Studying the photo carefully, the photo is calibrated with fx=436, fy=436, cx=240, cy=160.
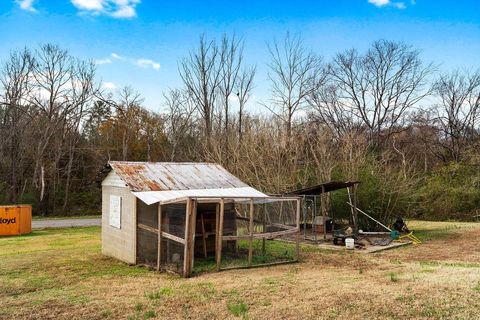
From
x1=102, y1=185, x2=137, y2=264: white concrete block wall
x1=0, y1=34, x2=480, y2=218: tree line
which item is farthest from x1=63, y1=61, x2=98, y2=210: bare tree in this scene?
x1=102, y1=185, x2=137, y2=264: white concrete block wall

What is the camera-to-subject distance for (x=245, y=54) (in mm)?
32219

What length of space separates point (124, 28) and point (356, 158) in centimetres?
1457

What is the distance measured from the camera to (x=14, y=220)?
2000cm

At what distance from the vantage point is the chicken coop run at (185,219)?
35.6 feet

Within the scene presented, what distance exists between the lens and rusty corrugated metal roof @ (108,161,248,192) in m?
12.3

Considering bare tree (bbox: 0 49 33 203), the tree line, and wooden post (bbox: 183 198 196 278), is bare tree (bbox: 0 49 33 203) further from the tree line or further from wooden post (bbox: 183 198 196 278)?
wooden post (bbox: 183 198 196 278)

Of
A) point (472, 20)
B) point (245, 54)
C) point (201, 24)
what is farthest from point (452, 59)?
point (201, 24)

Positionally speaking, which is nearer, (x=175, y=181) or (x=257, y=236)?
(x=257, y=236)

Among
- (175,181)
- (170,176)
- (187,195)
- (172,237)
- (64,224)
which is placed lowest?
(64,224)

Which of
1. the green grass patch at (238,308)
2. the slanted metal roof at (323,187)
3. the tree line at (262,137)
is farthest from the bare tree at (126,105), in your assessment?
the green grass patch at (238,308)

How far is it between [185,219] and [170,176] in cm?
306

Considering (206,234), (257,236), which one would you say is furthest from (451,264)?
(206,234)

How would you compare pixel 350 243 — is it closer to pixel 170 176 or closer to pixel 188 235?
pixel 170 176

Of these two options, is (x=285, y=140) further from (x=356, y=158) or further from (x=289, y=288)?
(x=289, y=288)
